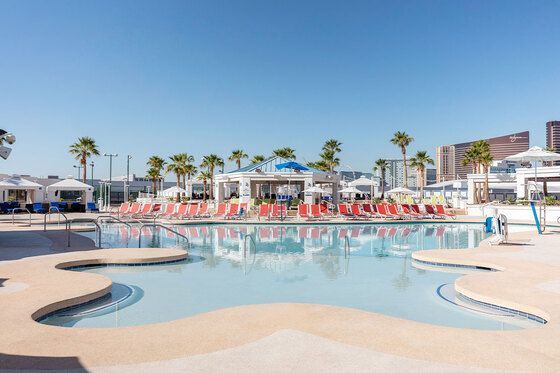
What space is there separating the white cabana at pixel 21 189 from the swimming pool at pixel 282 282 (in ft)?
51.0

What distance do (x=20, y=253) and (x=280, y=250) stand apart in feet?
20.8

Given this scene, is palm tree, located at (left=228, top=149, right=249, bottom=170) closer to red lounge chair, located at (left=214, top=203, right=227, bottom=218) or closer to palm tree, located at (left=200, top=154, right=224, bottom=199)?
palm tree, located at (left=200, top=154, right=224, bottom=199)

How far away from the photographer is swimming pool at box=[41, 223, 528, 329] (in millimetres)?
5727

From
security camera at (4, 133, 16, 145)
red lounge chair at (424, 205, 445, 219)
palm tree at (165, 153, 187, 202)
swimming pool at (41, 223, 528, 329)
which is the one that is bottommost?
swimming pool at (41, 223, 528, 329)

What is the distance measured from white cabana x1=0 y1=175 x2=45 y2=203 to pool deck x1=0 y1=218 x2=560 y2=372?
75.6 ft

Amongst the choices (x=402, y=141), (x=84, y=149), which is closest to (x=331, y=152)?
(x=402, y=141)

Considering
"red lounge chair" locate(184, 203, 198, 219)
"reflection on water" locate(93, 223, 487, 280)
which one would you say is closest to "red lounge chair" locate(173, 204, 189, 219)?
"red lounge chair" locate(184, 203, 198, 219)

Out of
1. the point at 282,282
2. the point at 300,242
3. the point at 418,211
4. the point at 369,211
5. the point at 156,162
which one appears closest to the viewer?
the point at 282,282

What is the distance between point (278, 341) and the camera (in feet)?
12.7

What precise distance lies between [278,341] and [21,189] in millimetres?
31731

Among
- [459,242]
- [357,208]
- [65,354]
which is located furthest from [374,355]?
[357,208]

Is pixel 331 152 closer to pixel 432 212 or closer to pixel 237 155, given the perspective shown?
pixel 237 155

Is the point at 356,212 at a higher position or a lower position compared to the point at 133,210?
lower

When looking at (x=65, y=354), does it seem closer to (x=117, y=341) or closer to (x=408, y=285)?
(x=117, y=341)
